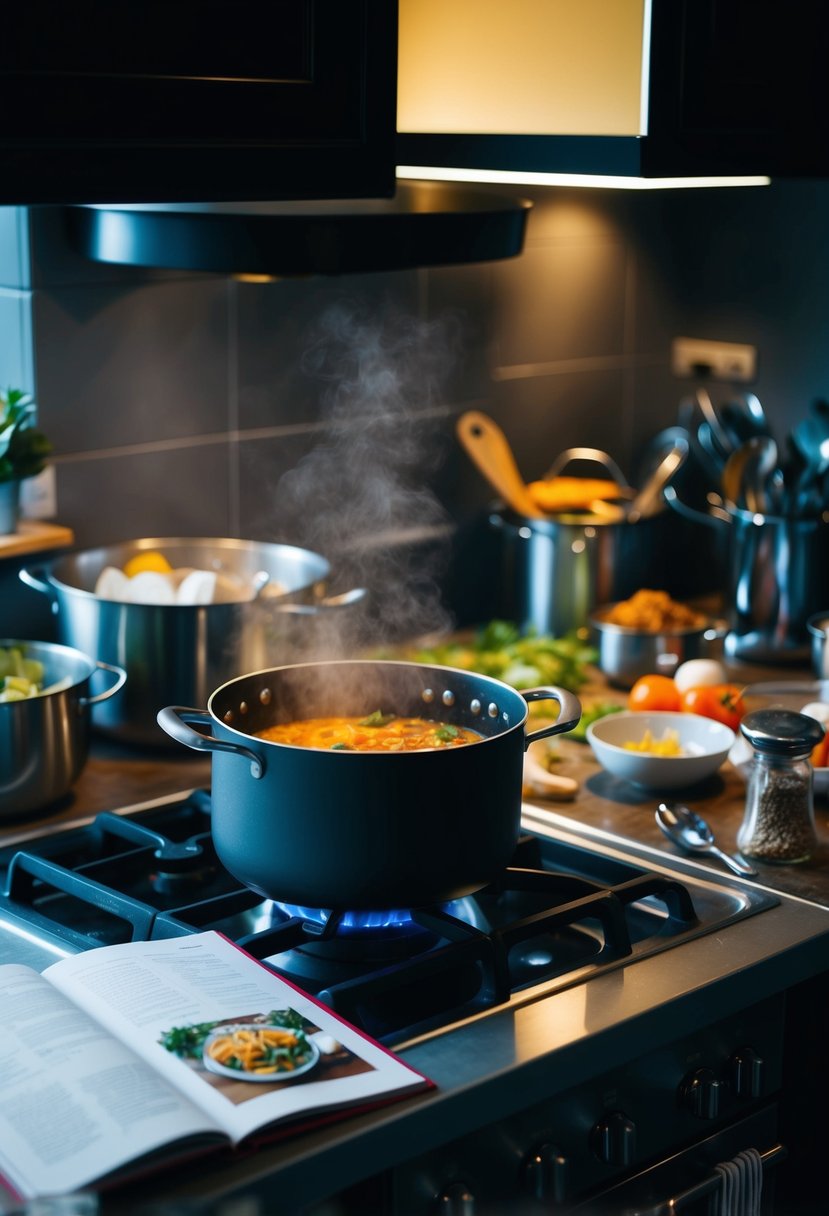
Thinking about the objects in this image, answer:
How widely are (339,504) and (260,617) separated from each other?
0.47 meters

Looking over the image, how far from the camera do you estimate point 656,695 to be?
1873 millimetres

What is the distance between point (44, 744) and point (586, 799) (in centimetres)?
60

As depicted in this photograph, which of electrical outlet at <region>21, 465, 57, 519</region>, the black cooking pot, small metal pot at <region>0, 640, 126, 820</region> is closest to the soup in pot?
the black cooking pot

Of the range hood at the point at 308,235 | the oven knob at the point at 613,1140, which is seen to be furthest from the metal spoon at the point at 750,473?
the oven knob at the point at 613,1140

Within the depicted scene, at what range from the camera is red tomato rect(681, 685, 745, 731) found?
72.6 inches

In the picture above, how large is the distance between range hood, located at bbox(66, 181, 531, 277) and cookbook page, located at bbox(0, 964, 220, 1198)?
71 centimetres

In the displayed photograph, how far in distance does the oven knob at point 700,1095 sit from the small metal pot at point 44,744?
0.71 m

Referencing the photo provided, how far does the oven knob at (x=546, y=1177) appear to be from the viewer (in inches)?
46.4

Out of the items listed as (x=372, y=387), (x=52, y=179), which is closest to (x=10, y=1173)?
(x=52, y=179)

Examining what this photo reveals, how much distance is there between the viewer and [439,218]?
1437 millimetres

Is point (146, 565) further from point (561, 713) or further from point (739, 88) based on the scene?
point (739, 88)

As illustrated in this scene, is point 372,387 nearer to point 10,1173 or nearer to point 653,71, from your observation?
point 653,71

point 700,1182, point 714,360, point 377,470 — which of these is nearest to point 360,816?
point 700,1182

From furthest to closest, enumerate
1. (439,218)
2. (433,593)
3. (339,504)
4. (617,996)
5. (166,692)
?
1. (433,593)
2. (339,504)
3. (166,692)
4. (439,218)
5. (617,996)
